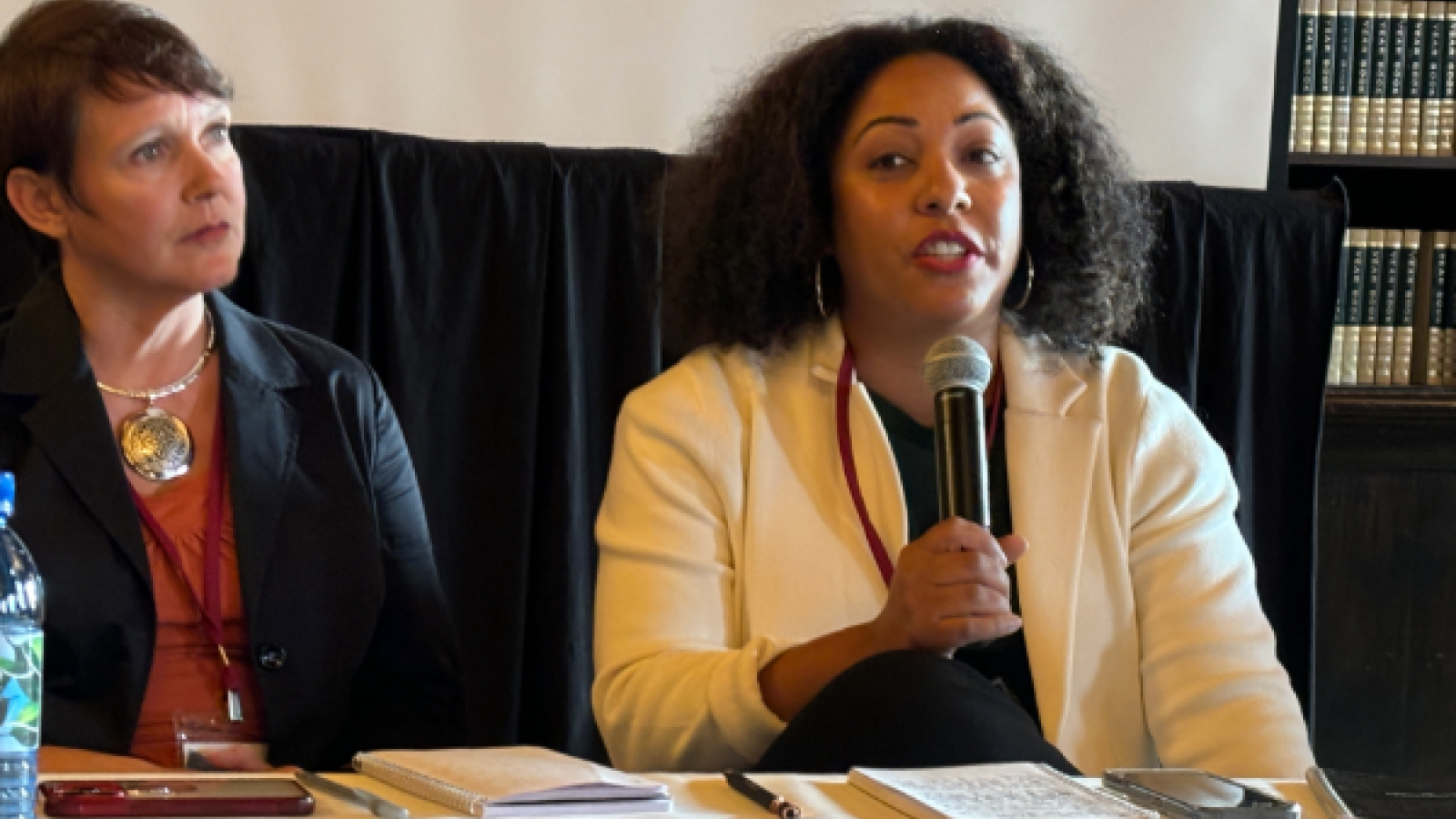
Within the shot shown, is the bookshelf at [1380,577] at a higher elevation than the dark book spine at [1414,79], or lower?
lower

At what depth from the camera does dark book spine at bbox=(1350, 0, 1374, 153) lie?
3.26 metres

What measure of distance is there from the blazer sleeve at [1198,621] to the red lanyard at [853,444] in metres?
0.16

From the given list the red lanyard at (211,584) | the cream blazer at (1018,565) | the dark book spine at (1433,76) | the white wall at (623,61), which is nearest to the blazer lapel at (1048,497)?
the cream blazer at (1018,565)

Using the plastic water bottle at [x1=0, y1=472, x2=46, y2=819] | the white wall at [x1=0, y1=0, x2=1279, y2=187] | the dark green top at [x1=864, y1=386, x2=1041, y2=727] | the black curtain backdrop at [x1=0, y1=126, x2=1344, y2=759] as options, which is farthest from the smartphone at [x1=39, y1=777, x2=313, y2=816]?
the white wall at [x1=0, y1=0, x2=1279, y2=187]

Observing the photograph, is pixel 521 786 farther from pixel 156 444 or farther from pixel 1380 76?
pixel 1380 76

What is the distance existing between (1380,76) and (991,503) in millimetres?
1810

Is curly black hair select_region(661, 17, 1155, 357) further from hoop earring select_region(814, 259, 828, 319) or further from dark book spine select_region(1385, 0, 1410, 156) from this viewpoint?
dark book spine select_region(1385, 0, 1410, 156)

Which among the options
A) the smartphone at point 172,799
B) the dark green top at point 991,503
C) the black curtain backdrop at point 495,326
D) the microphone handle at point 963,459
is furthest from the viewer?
the black curtain backdrop at point 495,326

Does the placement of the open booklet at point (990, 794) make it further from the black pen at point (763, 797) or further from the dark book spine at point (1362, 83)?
the dark book spine at point (1362, 83)

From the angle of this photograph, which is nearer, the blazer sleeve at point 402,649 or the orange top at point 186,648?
the orange top at point 186,648

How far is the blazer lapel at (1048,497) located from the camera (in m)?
1.76

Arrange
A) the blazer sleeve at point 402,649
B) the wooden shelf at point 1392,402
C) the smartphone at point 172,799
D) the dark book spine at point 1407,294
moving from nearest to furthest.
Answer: the smartphone at point 172,799 < the blazer sleeve at point 402,649 < the wooden shelf at point 1392,402 < the dark book spine at point 1407,294

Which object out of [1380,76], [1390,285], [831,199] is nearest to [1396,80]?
[1380,76]

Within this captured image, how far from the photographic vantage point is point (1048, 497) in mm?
1836
